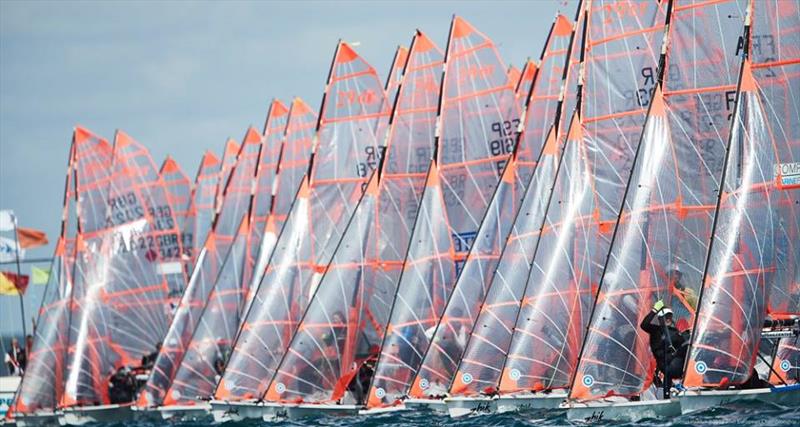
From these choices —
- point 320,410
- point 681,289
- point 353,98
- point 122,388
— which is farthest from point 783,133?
point 122,388

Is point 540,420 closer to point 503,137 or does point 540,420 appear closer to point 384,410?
point 384,410

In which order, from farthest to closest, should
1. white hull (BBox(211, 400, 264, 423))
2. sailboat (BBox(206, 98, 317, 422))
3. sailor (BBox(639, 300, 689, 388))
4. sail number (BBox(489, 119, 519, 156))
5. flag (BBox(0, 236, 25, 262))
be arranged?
flag (BBox(0, 236, 25, 262)) < sail number (BBox(489, 119, 519, 156)) < sailboat (BBox(206, 98, 317, 422)) < white hull (BBox(211, 400, 264, 423)) < sailor (BBox(639, 300, 689, 388))

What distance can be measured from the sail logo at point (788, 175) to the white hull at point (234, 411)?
16458 mm

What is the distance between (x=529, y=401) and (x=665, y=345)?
16.3ft

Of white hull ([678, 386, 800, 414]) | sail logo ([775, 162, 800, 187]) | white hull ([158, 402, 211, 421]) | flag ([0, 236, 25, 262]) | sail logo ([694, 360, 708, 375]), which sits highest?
sail logo ([775, 162, 800, 187])

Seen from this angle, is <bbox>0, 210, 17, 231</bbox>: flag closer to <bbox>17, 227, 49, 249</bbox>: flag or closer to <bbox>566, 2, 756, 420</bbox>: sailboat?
<bbox>17, 227, 49, 249</bbox>: flag

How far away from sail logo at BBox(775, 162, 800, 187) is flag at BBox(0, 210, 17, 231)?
1527 inches

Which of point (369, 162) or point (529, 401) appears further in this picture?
point (369, 162)

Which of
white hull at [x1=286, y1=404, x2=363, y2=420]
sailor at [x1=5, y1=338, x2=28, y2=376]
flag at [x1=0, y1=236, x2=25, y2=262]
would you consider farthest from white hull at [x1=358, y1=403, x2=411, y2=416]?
flag at [x1=0, y1=236, x2=25, y2=262]

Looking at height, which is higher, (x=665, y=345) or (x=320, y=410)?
(x=665, y=345)

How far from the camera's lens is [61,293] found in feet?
183

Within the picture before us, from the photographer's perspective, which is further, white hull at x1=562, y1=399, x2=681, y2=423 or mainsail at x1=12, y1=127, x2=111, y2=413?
mainsail at x1=12, y1=127, x2=111, y2=413

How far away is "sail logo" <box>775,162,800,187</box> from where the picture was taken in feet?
108

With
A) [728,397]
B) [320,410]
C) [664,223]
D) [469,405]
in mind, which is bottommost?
[320,410]
